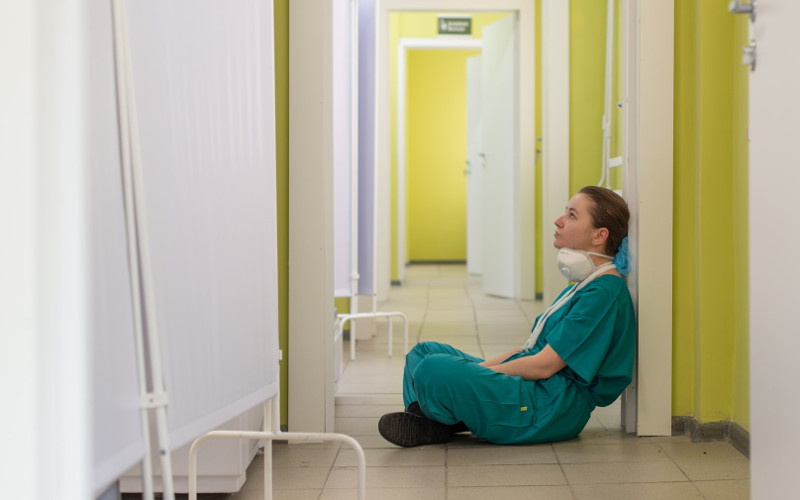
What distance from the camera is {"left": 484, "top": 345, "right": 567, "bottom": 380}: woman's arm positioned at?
2160 millimetres

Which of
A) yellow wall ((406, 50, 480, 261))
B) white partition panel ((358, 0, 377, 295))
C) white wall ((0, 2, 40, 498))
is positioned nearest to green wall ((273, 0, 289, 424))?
white partition panel ((358, 0, 377, 295))

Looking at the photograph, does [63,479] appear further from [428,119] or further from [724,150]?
[428,119]

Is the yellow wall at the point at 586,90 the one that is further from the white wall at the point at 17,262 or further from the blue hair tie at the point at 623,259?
the white wall at the point at 17,262

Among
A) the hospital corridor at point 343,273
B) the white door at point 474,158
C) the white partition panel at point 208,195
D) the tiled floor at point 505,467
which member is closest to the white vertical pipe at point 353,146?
the hospital corridor at point 343,273

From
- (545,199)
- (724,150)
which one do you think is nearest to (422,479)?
(724,150)

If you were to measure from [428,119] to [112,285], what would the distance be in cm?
876

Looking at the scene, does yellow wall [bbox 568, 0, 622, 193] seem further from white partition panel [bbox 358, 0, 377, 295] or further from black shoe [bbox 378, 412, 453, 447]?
black shoe [bbox 378, 412, 453, 447]

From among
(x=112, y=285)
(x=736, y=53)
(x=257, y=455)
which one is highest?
(x=736, y=53)

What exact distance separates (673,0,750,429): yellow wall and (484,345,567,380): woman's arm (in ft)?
1.33

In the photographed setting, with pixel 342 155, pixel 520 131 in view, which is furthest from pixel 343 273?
pixel 520 131

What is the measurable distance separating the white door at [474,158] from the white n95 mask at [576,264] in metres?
5.08

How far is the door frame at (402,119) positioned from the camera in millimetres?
6859

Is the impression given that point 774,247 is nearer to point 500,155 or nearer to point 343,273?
point 343,273

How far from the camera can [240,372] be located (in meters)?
1.27
